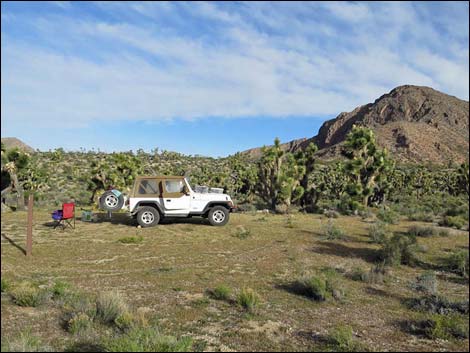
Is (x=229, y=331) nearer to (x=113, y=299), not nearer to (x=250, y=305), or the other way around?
(x=250, y=305)

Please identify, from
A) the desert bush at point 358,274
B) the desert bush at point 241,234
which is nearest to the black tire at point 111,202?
the desert bush at point 241,234

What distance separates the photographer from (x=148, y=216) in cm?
1548

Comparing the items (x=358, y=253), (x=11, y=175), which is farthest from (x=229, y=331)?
(x=11, y=175)

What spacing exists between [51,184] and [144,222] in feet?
102

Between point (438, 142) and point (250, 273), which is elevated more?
point (438, 142)

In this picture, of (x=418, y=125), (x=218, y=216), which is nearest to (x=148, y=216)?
(x=218, y=216)

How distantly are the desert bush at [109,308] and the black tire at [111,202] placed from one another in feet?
33.0

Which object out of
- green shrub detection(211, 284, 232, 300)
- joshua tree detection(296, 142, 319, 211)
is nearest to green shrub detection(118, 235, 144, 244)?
green shrub detection(211, 284, 232, 300)

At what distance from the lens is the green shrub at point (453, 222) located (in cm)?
1792

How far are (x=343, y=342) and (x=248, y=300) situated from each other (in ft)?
7.06

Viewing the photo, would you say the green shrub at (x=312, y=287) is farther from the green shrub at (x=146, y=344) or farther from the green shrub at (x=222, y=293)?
the green shrub at (x=146, y=344)

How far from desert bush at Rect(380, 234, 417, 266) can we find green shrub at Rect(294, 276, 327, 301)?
11.9ft

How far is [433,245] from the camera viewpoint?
13820 mm

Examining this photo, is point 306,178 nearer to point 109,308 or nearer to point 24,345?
point 109,308
